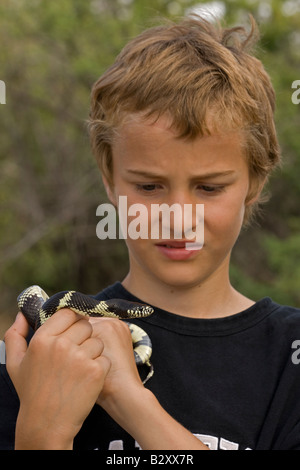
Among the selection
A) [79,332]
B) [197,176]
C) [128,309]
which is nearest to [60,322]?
[79,332]

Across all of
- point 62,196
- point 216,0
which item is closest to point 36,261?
point 62,196

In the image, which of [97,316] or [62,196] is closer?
[97,316]

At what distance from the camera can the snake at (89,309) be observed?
213 centimetres

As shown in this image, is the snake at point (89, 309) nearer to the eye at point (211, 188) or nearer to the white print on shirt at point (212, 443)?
the white print on shirt at point (212, 443)

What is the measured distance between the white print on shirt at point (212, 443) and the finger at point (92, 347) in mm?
443

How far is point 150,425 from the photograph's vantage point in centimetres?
193

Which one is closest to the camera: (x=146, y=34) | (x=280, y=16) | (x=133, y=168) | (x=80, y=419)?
(x=80, y=419)

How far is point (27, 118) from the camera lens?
14.5 metres

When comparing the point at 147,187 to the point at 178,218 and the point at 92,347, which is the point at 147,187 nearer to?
the point at 178,218

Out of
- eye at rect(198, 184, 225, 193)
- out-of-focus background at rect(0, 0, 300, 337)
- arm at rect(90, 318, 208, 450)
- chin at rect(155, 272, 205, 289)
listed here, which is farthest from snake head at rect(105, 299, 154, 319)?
out-of-focus background at rect(0, 0, 300, 337)

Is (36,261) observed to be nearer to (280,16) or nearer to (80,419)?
(280,16)

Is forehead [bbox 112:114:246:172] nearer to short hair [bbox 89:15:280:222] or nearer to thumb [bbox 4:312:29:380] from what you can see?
short hair [bbox 89:15:280:222]

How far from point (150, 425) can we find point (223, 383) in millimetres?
471
